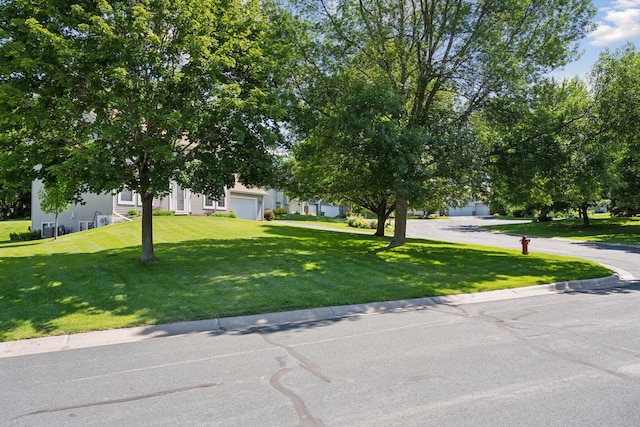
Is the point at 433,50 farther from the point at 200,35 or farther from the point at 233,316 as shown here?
the point at 233,316

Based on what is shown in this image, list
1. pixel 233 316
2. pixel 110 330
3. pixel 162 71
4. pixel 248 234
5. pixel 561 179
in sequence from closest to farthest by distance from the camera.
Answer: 1. pixel 110 330
2. pixel 233 316
3. pixel 162 71
4. pixel 561 179
5. pixel 248 234

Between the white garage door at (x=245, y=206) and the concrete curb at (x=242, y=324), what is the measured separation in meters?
27.4

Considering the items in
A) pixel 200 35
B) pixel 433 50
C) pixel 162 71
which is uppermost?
pixel 433 50

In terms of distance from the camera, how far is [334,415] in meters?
3.98

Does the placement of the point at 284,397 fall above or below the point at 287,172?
below

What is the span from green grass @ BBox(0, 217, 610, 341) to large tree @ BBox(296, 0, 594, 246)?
9.93 ft

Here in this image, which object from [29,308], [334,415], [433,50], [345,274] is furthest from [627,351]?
[433,50]

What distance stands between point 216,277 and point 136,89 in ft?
→ 15.9

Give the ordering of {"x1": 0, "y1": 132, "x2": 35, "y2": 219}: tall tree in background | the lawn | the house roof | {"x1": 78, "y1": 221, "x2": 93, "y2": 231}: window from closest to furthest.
→ {"x1": 0, "y1": 132, "x2": 35, "y2": 219}: tall tree in background → {"x1": 78, "y1": 221, "x2": 93, "y2": 231}: window → the lawn → the house roof

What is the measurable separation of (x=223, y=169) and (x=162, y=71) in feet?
8.76

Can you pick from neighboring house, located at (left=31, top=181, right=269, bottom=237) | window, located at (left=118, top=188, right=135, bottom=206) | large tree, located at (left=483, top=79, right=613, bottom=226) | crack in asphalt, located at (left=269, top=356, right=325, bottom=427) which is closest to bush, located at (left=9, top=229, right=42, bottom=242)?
neighboring house, located at (left=31, top=181, right=269, bottom=237)

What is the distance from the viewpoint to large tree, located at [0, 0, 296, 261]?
30.8 feet

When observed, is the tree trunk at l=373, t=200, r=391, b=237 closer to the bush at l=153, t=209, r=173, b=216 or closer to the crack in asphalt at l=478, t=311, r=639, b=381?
the bush at l=153, t=209, r=173, b=216

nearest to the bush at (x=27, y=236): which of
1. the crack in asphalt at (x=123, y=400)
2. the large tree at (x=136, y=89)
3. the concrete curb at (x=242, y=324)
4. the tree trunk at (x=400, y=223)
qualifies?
the large tree at (x=136, y=89)
